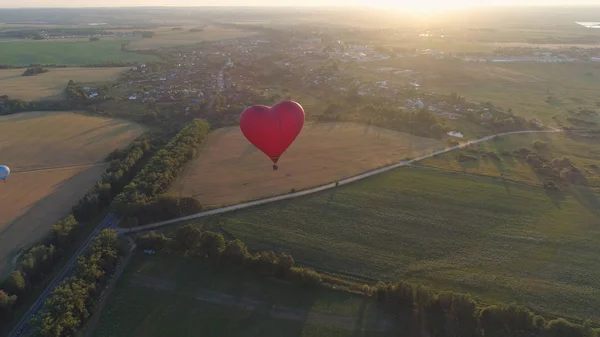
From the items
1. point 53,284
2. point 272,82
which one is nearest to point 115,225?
point 53,284

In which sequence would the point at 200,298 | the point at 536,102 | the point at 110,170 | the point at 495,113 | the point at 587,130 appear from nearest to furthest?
the point at 200,298 → the point at 110,170 → the point at 587,130 → the point at 495,113 → the point at 536,102

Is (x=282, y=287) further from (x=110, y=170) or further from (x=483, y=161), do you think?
(x=483, y=161)

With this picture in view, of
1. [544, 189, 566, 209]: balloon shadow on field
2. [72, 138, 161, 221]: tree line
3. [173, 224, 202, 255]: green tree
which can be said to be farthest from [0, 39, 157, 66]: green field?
[544, 189, 566, 209]: balloon shadow on field

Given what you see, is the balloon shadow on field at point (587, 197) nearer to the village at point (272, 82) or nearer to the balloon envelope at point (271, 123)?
the village at point (272, 82)

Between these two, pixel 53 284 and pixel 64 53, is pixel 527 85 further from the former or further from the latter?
pixel 64 53

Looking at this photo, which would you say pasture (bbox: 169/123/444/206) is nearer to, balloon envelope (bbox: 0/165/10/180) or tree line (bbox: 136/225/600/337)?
tree line (bbox: 136/225/600/337)

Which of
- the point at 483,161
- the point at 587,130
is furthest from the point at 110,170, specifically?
the point at 587,130
